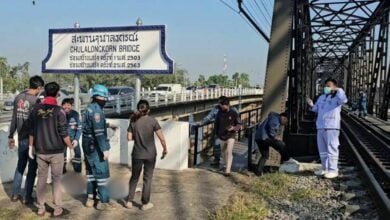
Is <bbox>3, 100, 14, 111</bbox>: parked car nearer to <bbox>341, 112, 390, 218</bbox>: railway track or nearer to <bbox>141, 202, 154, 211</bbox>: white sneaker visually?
<bbox>341, 112, 390, 218</bbox>: railway track

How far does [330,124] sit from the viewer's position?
357 inches

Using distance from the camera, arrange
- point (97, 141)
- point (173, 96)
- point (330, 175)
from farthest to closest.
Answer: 1. point (173, 96)
2. point (330, 175)
3. point (97, 141)

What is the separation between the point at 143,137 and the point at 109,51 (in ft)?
14.0

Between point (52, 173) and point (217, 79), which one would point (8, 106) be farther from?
point (217, 79)

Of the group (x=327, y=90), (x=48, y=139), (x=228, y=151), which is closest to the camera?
(x=48, y=139)

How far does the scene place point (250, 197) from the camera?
7.73m

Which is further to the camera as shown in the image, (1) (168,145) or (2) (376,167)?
(1) (168,145)

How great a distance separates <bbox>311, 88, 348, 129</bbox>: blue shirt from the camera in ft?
29.6

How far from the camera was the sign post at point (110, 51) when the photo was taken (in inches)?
413

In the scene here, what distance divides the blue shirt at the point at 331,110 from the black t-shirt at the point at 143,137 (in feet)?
11.6

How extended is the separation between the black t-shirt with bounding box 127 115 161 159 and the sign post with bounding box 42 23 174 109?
3.25m

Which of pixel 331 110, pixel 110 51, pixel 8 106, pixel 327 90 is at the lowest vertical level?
pixel 8 106

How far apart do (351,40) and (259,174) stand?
41.5 meters

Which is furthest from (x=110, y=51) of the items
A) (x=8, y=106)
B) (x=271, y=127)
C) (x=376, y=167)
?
(x=8, y=106)
